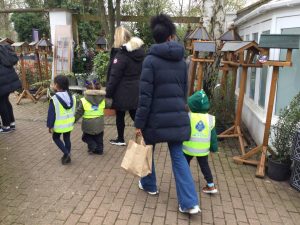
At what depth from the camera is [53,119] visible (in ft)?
14.8

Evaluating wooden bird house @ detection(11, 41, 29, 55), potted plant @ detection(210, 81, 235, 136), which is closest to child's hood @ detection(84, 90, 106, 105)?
potted plant @ detection(210, 81, 235, 136)

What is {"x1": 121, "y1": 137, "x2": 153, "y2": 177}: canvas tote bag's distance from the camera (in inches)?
131

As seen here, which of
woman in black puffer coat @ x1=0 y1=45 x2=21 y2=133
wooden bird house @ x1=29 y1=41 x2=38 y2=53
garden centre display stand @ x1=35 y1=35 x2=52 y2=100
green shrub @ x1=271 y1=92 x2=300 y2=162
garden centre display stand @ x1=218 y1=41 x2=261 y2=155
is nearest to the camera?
green shrub @ x1=271 y1=92 x2=300 y2=162

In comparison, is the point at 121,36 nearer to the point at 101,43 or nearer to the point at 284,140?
the point at 284,140

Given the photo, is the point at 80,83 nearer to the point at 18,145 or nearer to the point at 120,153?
the point at 18,145

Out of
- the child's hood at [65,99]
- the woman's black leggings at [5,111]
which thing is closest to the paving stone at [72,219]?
the child's hood at [65,99]

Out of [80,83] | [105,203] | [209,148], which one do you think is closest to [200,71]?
[209,148]

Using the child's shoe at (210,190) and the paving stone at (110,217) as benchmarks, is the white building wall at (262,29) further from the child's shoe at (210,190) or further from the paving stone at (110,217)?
the paving stone at (110,217)

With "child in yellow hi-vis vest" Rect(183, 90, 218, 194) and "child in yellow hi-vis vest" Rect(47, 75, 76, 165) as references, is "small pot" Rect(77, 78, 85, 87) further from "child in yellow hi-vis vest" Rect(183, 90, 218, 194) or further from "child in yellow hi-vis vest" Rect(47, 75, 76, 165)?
"child in yellow hi-vis vest" Rect(183, 90, 218, 194)

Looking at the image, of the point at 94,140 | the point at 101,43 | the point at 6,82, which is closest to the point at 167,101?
the point at 94,140

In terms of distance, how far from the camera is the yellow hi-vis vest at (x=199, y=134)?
11.9ft

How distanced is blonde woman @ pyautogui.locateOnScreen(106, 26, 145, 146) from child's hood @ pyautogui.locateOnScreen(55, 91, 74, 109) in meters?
0.76

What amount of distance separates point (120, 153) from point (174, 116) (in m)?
2.19

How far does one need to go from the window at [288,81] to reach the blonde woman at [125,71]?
7.13 feet
